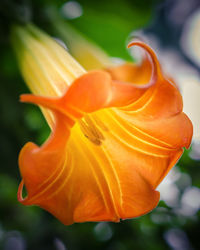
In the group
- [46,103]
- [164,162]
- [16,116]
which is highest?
[46,103]

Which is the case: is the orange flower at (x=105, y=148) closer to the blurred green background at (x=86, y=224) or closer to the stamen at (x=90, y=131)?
the stamen at (x=90, y=131)

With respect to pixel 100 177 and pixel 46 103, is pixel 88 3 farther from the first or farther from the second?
pixel 46 103

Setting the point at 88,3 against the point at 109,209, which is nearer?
the point at 109,209

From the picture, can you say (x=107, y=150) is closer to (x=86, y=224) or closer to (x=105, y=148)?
(x=105, y=148)

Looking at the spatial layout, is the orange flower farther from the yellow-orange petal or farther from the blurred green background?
the blurred green background

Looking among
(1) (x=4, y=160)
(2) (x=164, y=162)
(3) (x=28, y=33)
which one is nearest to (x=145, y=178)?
(2) (x=164, y=162)

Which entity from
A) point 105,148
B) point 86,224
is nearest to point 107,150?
point 105,148
